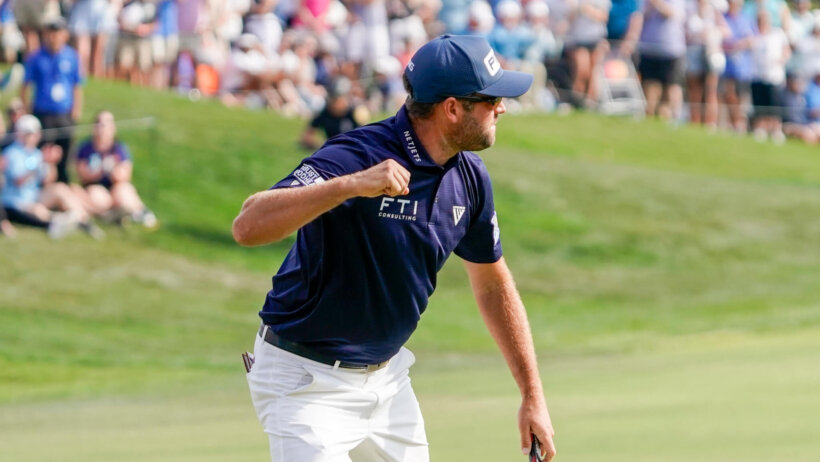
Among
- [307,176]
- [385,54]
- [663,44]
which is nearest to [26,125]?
[385,54]

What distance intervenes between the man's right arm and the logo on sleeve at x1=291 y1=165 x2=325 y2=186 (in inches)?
3.6

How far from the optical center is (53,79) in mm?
15367

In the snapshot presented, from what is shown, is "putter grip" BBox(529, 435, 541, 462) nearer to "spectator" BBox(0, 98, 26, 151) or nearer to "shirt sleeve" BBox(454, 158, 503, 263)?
"shirt sleeve" BBox(454, 158, 503, 263)

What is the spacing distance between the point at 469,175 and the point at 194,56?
14.3m

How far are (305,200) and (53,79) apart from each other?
12.0 meters

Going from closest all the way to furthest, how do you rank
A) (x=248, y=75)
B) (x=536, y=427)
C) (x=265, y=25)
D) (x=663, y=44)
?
(x=536, y=427), (x=265, y=25), (x=248, y=75), (x=663, y=44)

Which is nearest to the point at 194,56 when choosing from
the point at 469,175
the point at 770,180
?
the point at 770,180

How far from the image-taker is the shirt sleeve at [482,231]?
183 inches

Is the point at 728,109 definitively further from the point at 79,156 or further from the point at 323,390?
the point at 323,390

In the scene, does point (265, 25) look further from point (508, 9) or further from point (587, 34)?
point (587, 34)

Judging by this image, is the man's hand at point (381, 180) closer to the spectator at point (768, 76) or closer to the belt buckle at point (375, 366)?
the belt buckle at point (375, 366)

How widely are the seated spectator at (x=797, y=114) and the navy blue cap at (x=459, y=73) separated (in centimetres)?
2171

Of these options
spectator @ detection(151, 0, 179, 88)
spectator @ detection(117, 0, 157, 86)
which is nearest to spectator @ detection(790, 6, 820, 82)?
spectator @ detection(151, 0, 179, 88)

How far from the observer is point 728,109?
25.4m
